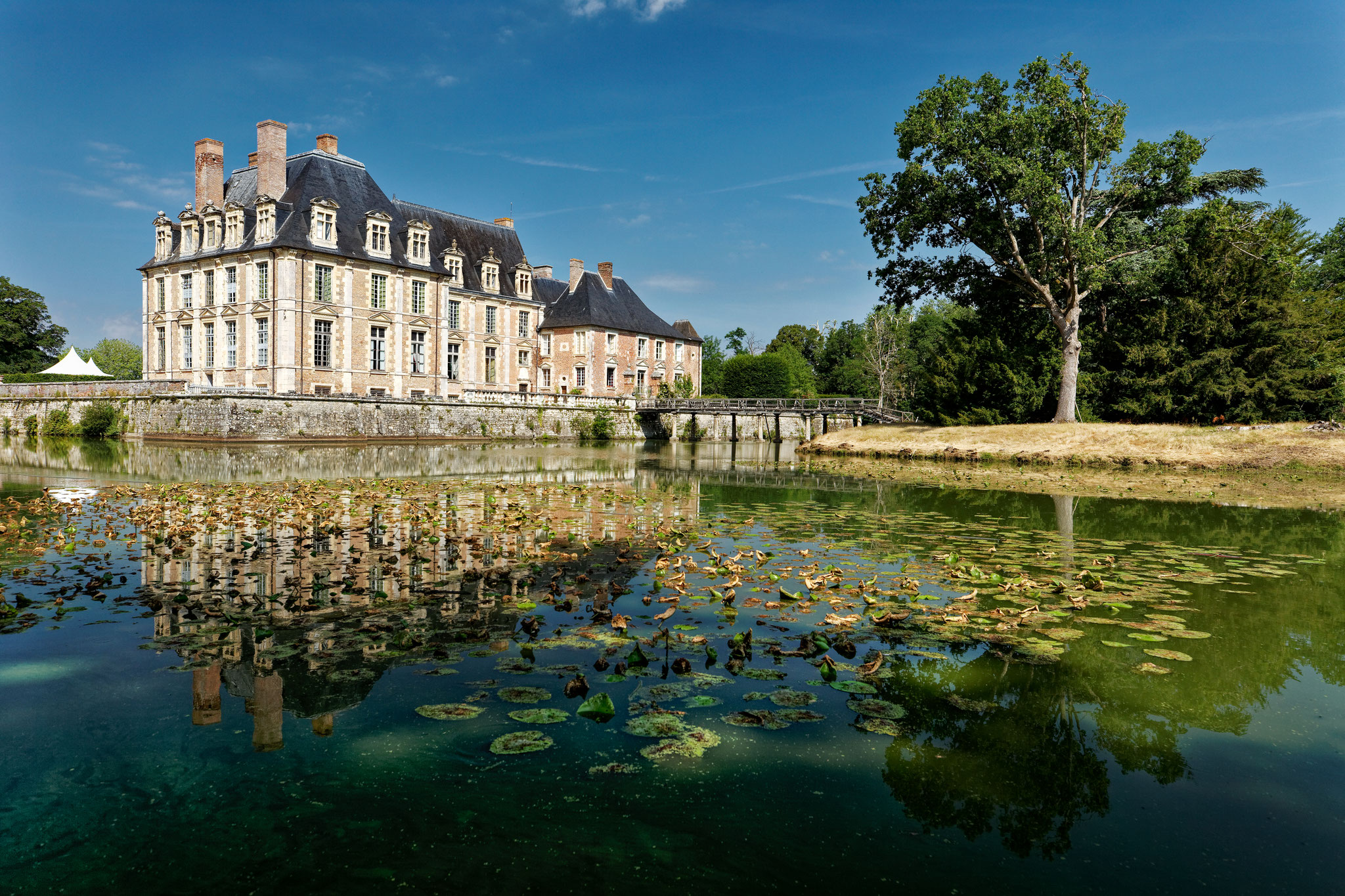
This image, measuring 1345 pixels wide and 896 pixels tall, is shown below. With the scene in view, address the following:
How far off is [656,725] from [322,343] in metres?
33.4

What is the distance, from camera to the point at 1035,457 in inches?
886

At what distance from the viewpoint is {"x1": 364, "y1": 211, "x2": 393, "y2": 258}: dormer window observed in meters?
34.4

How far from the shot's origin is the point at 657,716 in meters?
3.51

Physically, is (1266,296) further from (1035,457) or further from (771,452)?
(771,452)

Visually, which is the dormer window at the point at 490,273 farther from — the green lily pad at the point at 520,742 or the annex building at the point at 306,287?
the green lily pad at the point at 520,742

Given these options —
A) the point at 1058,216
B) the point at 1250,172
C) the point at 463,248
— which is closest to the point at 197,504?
the point at 1058,216

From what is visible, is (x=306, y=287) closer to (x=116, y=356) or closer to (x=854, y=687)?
(x=854, y=687)

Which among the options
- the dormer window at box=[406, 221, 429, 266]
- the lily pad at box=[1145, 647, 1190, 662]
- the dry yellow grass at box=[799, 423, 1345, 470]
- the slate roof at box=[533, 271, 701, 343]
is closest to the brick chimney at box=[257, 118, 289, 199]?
the dormer window at box=[406, 221, 429, 266]

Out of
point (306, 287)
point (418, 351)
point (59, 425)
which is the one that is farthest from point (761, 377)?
point (59, 425)

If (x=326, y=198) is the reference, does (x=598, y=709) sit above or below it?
below

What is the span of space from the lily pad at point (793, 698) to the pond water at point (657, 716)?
0.06 ft

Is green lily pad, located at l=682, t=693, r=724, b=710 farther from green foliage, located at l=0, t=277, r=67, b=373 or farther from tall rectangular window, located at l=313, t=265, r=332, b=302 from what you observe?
green foliage, located at l=0, t=277, r=67, b=373

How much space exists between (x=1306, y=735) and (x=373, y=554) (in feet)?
21.9

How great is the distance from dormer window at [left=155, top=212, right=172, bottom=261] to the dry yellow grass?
106 feet
